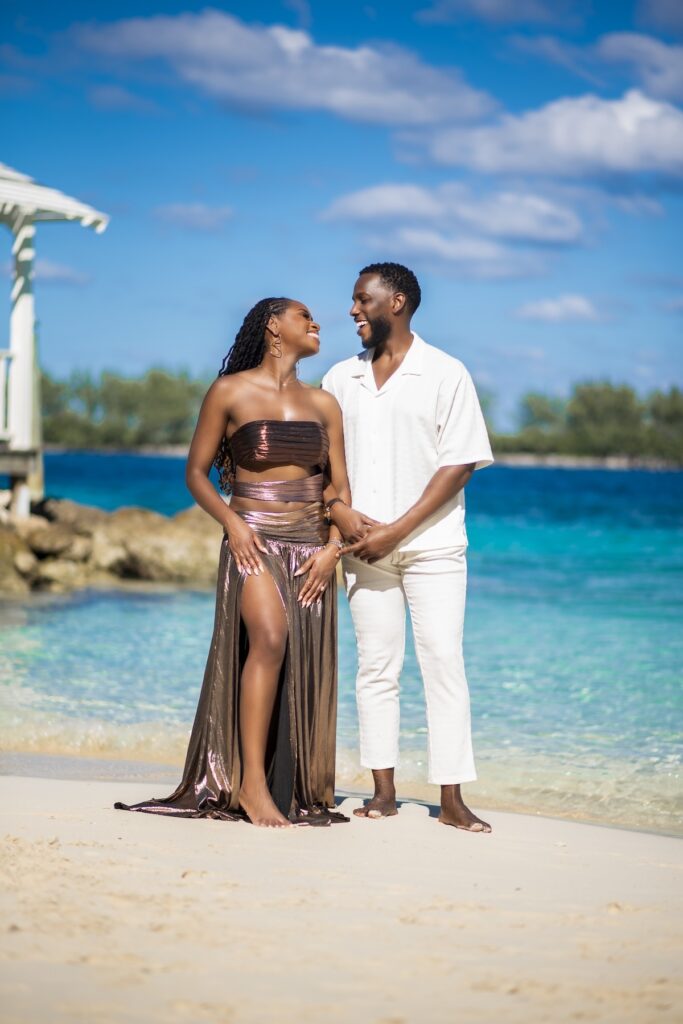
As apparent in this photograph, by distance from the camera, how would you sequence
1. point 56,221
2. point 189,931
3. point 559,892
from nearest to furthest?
point 189,931, point 559,892, point 56,221

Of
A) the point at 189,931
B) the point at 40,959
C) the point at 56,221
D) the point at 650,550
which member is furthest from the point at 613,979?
the point at 650,550

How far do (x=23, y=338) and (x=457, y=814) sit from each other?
11.7 metres

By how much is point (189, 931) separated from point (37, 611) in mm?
9562

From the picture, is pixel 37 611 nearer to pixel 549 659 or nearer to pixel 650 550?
pixel 549 659

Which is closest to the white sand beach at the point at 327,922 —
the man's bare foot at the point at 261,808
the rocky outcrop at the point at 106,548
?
the man's bare foot at the point at 261,808

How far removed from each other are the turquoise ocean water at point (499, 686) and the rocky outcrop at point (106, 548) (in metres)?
0.97

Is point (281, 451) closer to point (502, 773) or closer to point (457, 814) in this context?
point (457, 814)

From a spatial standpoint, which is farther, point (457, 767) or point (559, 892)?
point (457, 767)

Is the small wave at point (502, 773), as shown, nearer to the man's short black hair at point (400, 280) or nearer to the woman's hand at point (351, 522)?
the woman's hand at point (351, 522)

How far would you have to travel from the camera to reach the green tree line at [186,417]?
134625 millimetres

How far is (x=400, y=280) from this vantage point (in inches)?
191

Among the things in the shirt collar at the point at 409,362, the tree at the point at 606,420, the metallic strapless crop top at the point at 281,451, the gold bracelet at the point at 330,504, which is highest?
the tree at the point at 606,420

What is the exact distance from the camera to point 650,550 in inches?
1051

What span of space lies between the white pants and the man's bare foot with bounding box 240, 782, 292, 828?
46cm
